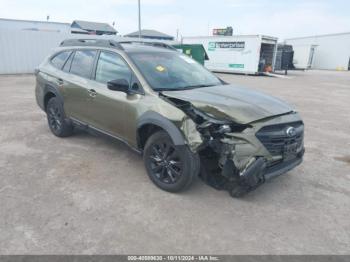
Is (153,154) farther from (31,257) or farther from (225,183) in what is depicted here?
(31,257)

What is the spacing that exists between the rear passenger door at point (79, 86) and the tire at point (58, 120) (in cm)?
22

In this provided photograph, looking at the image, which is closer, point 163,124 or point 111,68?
point 163,124

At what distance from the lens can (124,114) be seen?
380 cm

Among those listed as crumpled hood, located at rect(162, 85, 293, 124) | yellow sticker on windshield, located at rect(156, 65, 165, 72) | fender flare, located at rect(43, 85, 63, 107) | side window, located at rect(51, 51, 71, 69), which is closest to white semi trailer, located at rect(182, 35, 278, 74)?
side window, located at rect(51, 51, 71, 69)

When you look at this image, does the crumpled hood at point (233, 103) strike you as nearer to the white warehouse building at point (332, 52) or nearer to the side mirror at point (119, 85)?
the side mirror at point (119, 85)

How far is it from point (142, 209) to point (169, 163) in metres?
0.62

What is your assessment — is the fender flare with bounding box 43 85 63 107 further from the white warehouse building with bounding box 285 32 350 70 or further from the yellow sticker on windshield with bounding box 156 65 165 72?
the white warehouse building with bounding box 285 32 350 70

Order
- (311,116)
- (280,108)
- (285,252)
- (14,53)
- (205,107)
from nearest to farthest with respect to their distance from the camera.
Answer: (285,252) → (205,107) → (280,108) → (311,116) → (14,53)

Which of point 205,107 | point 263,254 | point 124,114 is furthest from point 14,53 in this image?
point 263,254

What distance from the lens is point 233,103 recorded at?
3.31 m

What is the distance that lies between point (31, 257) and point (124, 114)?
197cm

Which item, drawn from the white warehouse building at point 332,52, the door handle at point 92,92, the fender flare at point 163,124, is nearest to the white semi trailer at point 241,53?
the white warehouse building at point 332,52

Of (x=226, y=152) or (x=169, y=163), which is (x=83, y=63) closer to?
(x=169, y=163)

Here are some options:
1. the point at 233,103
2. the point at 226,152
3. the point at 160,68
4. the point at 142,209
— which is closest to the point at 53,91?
the point at 160,68
